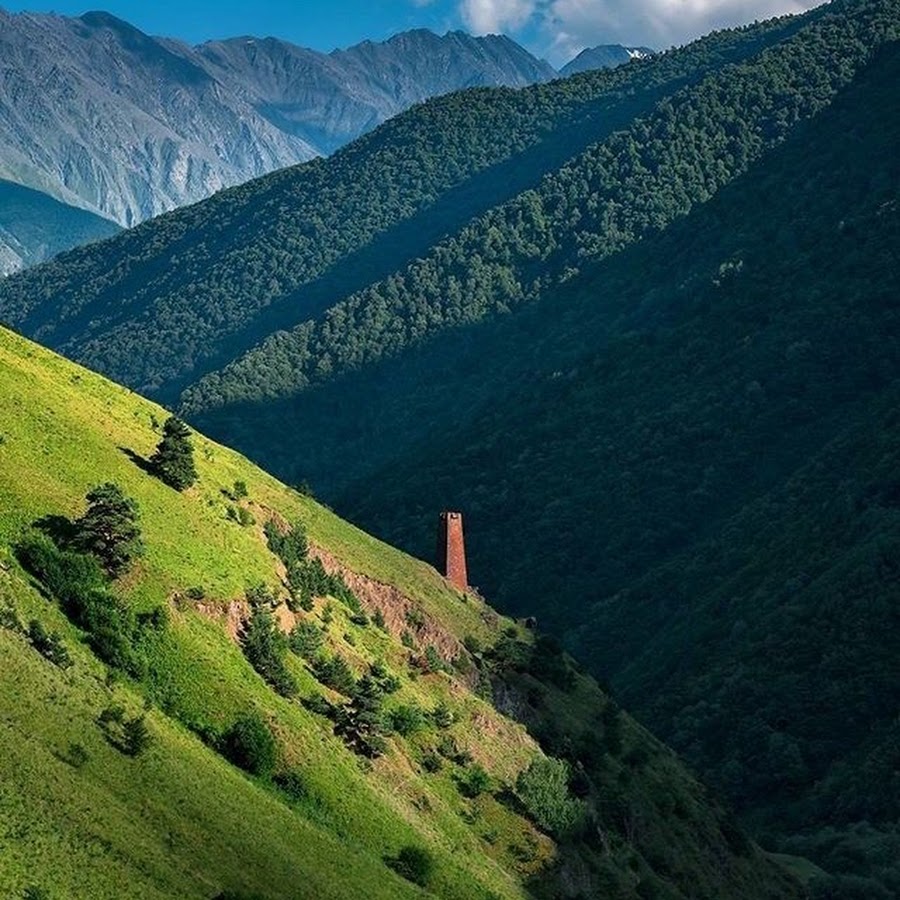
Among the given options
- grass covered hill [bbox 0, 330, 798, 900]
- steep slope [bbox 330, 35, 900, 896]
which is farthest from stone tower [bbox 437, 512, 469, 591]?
steep slope [bbox 330, 35, 900, 896]

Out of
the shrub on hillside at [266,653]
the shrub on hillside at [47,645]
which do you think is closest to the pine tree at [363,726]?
the shrub on hillside at [266,653]

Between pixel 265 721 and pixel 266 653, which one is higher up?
pixel 266 653

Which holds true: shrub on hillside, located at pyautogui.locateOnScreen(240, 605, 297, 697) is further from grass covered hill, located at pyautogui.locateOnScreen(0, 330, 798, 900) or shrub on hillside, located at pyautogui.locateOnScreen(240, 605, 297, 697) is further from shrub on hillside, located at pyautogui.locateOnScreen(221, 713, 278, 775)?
shrub on hillside, located at pyautogui.locateOnScreen(221, 713, 278, 775)

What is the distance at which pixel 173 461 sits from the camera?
6844 cm

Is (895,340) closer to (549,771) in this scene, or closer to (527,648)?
(527,648)

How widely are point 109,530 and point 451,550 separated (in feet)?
150

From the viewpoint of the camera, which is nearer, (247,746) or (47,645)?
(47,645)

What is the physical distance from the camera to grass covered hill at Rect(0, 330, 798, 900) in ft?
148

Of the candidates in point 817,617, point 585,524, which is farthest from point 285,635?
point 585,524

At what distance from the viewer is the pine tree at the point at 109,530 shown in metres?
55.8

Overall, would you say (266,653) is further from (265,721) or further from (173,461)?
(173,461)

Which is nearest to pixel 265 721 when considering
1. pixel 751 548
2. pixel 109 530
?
pixel 109 530

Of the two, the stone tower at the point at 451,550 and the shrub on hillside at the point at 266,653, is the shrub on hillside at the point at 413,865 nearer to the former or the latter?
the shrub on hillside at the point at 266,653

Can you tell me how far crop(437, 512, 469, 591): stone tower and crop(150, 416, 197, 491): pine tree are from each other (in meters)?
32.1
